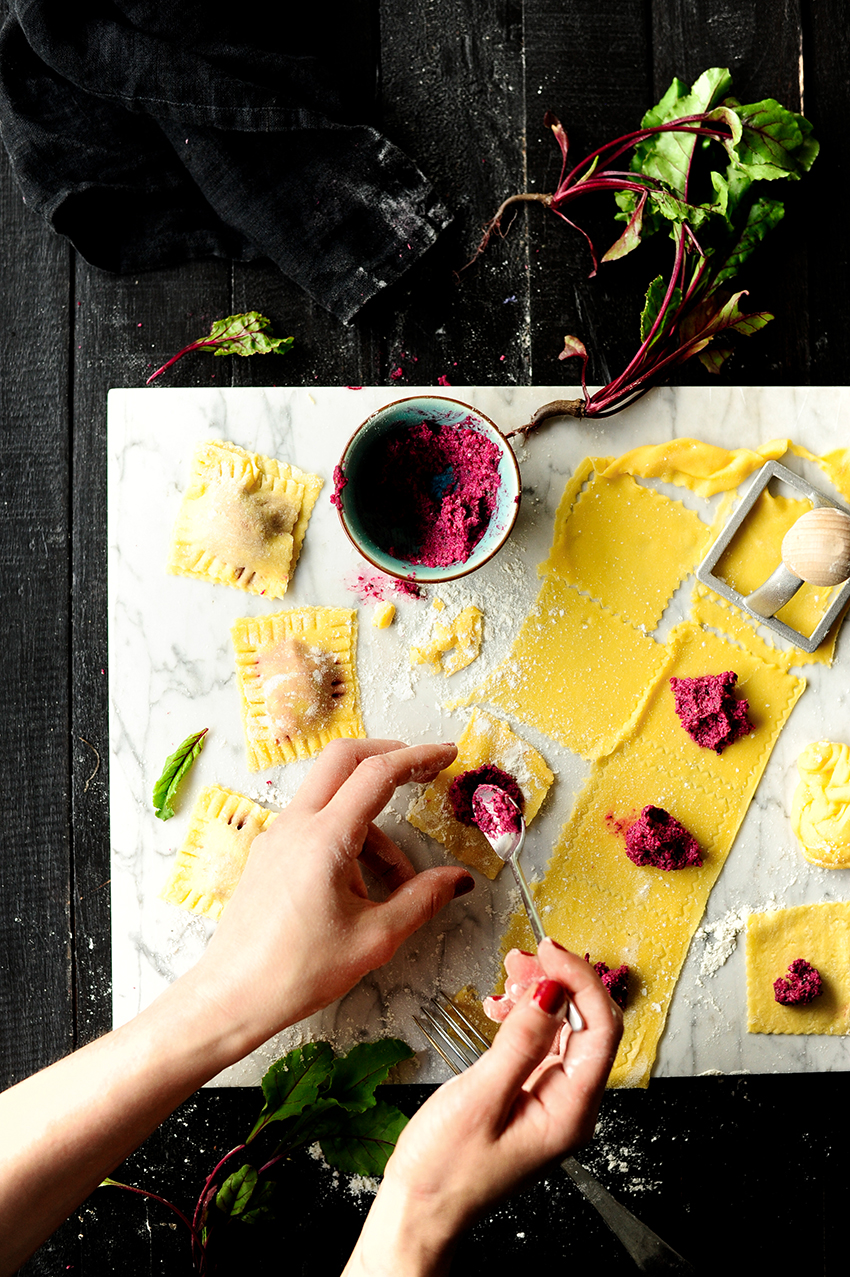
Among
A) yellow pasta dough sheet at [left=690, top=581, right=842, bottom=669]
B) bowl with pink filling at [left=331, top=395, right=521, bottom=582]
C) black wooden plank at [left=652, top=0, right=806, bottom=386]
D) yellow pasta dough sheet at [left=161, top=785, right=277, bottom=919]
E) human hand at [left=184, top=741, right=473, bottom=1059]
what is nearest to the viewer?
human hand at [left=184, top=741, right=473, bottom=1059]

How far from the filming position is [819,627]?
2.25 metres

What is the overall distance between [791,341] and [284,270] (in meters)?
1.41

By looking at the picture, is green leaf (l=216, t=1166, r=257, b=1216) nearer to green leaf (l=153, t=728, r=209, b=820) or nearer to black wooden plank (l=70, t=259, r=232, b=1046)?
black wooden plank (l=70, t=259, r=232, b=1046)

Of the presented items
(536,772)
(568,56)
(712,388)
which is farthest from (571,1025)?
(568,56)

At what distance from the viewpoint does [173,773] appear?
2217mm

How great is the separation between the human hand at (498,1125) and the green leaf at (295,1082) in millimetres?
495

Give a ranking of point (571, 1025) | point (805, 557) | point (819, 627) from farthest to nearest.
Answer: point (819, 627)
point (805, 557)
point (571, 1025)

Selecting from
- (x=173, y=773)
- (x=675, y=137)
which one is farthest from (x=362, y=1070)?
(x=675, y=137)

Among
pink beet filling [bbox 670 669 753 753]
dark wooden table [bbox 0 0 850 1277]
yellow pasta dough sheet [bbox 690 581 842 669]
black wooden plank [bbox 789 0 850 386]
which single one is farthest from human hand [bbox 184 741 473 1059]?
black wooden plank [bbox 789 0 850 386]

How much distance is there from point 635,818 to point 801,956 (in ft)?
1.88

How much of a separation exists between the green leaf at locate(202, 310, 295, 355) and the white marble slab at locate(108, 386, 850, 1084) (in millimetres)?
168

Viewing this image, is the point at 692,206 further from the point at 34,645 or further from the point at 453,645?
the point at 34,645

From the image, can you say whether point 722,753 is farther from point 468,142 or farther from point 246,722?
point 468,142

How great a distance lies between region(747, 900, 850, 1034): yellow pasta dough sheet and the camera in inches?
88.9
